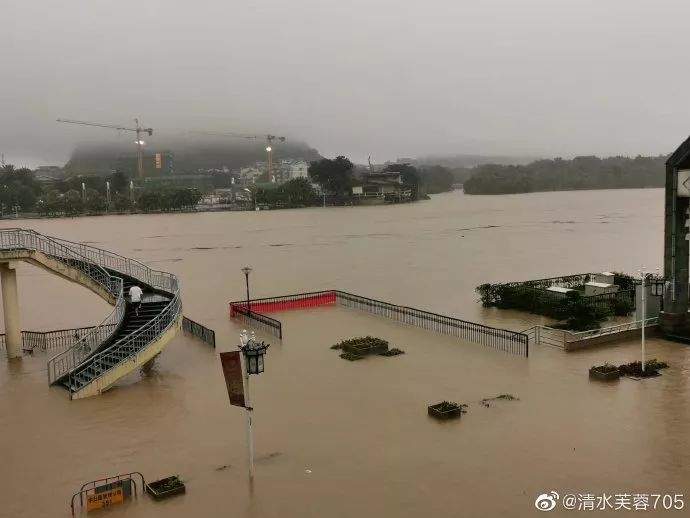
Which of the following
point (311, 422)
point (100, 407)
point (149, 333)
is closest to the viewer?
point (311, 422)

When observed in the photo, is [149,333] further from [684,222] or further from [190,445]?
[684,222]

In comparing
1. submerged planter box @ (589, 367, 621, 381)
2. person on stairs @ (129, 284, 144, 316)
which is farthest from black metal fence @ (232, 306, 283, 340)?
submerged planter box @ (589, 367, 621, 381)

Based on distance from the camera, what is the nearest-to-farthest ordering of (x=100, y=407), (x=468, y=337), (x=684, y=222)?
(x=100, y=407)
(x=684, y=222)
(x=468, y=337)

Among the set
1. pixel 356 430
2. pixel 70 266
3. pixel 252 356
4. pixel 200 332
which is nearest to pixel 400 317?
pixel 200 332

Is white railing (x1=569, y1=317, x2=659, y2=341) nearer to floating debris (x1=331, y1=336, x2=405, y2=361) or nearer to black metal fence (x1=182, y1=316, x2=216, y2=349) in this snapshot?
floating debris (x1=331, y1=336, x2=405, y2=361)

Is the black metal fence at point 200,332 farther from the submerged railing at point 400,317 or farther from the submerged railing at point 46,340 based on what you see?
the submerged railing at point 46,340

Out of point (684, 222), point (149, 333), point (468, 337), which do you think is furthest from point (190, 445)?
point (684, 222)
